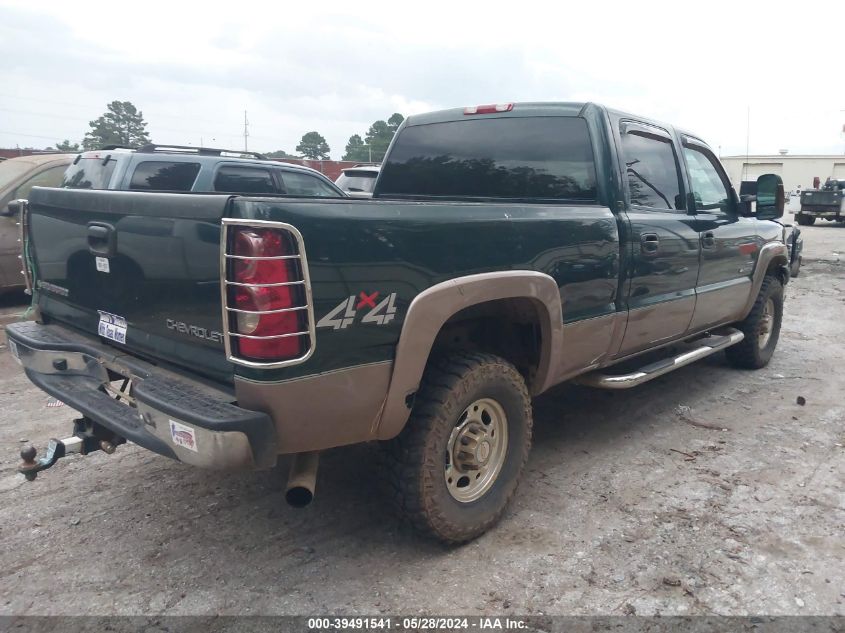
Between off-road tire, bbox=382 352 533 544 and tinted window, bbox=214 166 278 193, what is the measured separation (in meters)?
4.98

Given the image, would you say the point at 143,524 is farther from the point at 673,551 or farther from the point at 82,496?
the point at 673,551

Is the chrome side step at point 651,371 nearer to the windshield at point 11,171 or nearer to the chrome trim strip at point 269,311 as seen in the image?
the chrome trim strip at point 269,311

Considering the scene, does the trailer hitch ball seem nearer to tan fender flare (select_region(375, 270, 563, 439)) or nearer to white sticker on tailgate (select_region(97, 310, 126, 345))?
white sticker on tailgate (select_region(97, 310, 126, 345))

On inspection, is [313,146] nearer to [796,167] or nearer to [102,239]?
[796,167]

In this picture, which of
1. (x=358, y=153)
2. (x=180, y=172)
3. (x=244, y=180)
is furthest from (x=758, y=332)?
(x=358, y=153)

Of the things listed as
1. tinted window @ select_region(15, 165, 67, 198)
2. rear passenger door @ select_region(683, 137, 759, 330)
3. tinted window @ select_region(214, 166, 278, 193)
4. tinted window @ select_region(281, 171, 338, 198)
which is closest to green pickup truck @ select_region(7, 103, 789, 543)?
rear passenger door @ select_region(683, 137, 759, 330)

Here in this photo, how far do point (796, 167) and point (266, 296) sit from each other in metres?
56.6

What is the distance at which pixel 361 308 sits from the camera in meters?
2.38

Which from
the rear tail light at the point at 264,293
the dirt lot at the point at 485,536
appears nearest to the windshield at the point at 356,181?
the dirt lot at the point at 485,536

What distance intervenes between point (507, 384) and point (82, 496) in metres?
2.30

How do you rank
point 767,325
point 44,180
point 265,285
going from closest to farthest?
point 265,285 → point 767,325 → point 44,180

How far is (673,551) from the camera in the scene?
3.00 m

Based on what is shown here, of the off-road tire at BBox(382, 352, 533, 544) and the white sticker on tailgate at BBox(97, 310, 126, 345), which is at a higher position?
the white sticker on tailgate at BBox(97, 310, 126, 345)

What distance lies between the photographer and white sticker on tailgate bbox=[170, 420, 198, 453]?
2.25 meters
